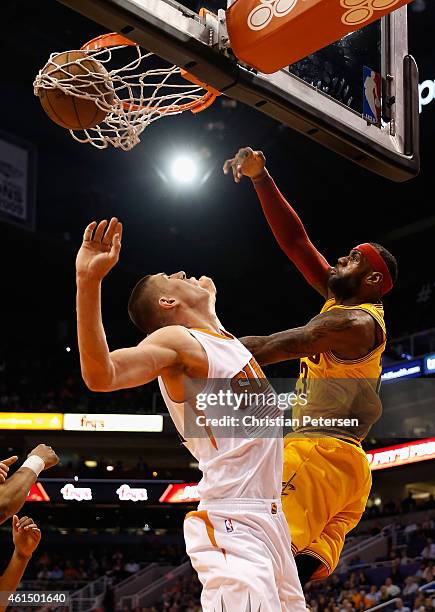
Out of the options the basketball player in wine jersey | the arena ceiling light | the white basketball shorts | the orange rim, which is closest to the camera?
the white basketball shorts

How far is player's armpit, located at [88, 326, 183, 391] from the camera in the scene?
9.20 feet

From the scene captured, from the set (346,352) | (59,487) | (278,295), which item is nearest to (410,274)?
(278,295)

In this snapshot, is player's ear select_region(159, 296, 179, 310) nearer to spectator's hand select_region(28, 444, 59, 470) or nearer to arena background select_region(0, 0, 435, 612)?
spectator's hand select_region(28, 444, 59, 470)

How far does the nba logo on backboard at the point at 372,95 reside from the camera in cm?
414

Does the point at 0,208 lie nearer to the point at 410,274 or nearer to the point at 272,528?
the point at 410,274

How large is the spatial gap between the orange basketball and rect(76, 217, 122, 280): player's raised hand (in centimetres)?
130

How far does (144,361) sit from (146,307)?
51 cm

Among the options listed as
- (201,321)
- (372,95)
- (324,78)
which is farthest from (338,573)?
(201,321)

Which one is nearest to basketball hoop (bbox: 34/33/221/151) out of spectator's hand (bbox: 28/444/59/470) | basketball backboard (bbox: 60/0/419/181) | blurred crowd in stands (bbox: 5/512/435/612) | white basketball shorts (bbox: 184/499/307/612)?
basketball backboard (bbox: 60/0/419/181)

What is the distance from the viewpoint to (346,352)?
3953 millimetres

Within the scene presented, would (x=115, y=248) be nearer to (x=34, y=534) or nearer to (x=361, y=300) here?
(x=361, y=300)

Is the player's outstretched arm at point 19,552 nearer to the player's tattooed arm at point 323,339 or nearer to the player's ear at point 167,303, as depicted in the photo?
the player's tattooed arm at point 323,339

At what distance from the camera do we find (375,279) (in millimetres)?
4188

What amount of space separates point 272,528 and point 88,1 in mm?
1924
